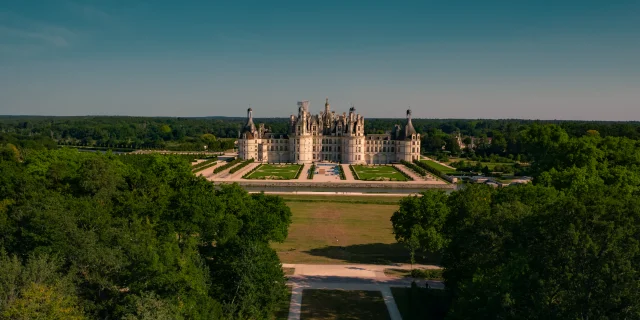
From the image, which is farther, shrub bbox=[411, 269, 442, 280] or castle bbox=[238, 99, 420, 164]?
castle bbox=[238, 99, 420, 164]

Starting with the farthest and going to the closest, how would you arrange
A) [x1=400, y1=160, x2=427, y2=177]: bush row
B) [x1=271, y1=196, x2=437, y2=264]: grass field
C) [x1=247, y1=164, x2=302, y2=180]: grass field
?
[x1=400, y1=160, x2=427, y2=177]: bush row → [x1=247, y1=164, x2=302, y2=180]: grass field → [x1=271, y1=196, x2=437, y2=264]: grass field

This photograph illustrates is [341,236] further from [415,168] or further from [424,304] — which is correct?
[415,168]

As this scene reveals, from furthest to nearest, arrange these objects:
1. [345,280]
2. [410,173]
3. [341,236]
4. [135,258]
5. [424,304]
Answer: [410,173] → [341,236] → [345,280] → [424,304] → [135,258]

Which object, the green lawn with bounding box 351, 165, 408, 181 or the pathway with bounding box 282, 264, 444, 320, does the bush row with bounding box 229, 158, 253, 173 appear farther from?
the pathway with bounding box 282, 264, 444, 320

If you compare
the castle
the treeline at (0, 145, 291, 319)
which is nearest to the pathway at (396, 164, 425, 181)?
the castle

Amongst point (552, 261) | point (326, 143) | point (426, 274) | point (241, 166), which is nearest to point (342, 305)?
point (426, 274)

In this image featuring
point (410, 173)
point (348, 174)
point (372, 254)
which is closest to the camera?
point (372, 254)

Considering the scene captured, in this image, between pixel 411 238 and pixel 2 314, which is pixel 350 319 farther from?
pixel 2 314
